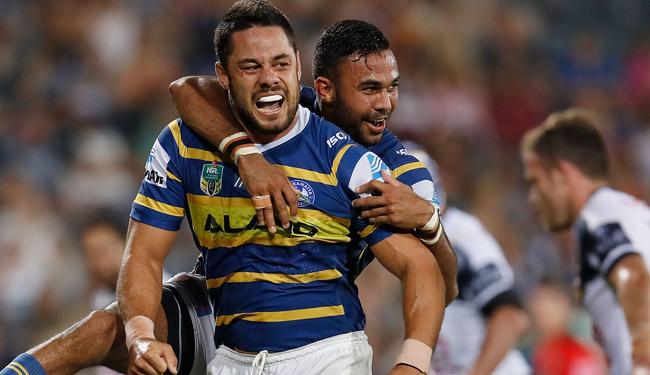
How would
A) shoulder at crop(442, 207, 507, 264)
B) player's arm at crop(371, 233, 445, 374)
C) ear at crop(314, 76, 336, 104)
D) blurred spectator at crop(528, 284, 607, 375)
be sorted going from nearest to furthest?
1. player's arm at crop(371, 233, 445, 374)
2. ear at crop(314, 76, 336, 104)
3. shoulder at crop(442, 207, 507, 264)
4. blurred spectator at crop(528, 284, 607, 375)

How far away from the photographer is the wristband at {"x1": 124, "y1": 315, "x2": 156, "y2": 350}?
393cm

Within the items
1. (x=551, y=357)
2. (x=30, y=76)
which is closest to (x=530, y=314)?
(x=551, y=357)

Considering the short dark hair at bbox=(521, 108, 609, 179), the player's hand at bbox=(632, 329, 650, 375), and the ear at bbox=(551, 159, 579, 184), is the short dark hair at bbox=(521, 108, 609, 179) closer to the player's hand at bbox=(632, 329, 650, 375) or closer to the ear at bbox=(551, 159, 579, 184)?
the ear at bbox=(551, 159, 579, 184)

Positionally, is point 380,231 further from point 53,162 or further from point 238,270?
point 53,162

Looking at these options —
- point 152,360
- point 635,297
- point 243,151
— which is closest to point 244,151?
point 243,151

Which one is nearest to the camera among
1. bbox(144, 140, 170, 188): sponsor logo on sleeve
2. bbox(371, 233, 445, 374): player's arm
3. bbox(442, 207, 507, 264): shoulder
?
bbox(371, 233, 445, 374): player's arm

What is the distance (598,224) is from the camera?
209 inches

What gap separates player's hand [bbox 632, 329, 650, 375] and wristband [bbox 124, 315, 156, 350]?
2124mm

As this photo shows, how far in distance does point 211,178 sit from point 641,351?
2055 mm

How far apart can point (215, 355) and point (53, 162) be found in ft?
19.8

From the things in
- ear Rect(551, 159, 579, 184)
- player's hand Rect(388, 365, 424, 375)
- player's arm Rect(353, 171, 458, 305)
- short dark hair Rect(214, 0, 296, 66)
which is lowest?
player's hand Rect(388, 365, 424, 375)

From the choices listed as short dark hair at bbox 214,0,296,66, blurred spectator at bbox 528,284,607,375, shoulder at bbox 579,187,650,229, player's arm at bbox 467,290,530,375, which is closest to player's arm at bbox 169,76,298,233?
short dark hair at bbox 214,0,296,66

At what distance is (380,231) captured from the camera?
4039mm

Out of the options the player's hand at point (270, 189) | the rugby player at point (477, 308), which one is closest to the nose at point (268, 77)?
the player's hand at point (270, 189)
